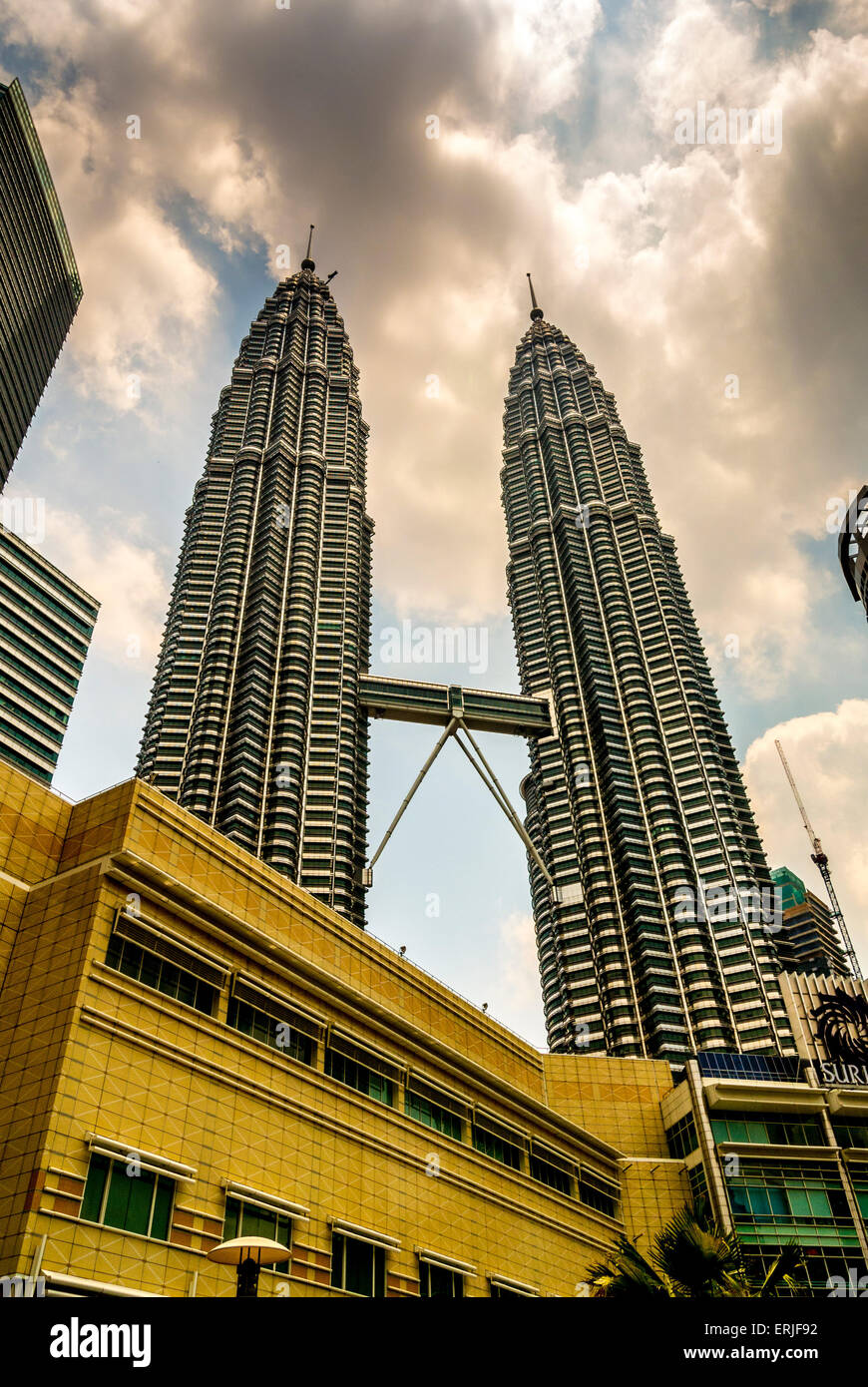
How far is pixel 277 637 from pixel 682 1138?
290 ft

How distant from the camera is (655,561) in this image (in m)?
152

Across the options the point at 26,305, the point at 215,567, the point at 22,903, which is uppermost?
the point at 26,305

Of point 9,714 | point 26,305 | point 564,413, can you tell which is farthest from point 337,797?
point 564,413

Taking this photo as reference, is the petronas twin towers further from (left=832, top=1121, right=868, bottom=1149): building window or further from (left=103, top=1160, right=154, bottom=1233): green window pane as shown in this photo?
(left=103, top=1160, right=154, bottom=1233): green window pane

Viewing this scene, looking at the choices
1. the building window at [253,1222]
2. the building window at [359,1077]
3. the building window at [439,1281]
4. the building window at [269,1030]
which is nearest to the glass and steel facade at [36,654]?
the building window at [359,1077]

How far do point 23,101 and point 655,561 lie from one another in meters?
115

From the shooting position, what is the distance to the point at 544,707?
87.8 meters

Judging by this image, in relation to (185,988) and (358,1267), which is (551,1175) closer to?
(358,1267)

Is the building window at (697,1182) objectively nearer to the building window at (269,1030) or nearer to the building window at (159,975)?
the building window at (269,1030)

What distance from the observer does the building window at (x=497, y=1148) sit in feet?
147

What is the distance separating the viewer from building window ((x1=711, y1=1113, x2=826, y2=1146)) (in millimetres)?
57344

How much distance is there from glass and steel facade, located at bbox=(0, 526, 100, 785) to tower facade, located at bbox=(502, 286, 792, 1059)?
58.9 metres

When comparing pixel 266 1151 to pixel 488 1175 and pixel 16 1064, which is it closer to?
pixel 16 1064

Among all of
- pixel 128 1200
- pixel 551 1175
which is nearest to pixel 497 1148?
pixel 551 1175
